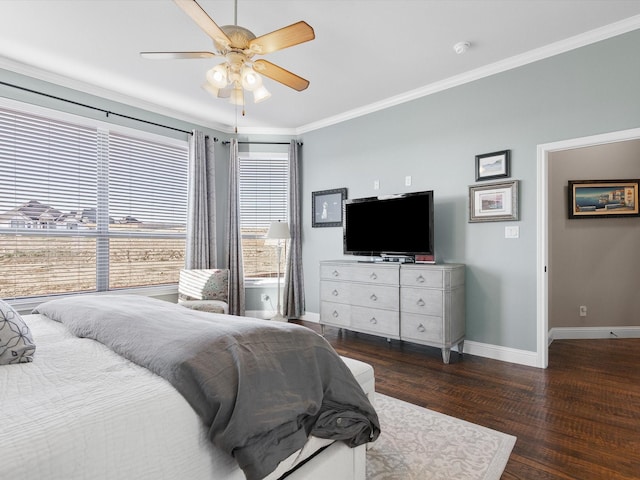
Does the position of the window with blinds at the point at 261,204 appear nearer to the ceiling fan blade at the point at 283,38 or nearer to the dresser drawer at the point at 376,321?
the dresser drawer at the point at 376,321

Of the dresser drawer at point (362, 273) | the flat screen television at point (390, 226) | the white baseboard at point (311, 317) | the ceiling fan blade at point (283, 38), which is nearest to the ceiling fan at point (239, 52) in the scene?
the ceiling fan blade at point (283, 38)

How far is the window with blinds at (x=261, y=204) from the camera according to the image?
5.17m

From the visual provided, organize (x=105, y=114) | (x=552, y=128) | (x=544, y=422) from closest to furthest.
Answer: (x=544, y=422)
(x=552, y=128)
(x=105, y=114)

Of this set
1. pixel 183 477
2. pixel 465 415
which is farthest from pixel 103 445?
pixel 465 415

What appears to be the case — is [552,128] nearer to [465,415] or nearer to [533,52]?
[533,52]

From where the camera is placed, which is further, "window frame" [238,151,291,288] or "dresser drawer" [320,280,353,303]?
"window frame" [238,151,291,288]

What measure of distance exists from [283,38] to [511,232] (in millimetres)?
2622

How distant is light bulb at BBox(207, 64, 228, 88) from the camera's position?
2314mm

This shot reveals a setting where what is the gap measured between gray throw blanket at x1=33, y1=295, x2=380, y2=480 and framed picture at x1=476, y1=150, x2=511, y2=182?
2.77m

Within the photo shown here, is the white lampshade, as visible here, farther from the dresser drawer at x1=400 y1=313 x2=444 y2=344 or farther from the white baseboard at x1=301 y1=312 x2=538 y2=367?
the white baseboard at x1=301 y1=312 x2=538 y2=367

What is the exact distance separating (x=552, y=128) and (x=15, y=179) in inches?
194

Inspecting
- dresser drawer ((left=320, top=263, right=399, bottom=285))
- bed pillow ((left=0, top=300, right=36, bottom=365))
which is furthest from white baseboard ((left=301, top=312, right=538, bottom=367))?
bed pillow ((left=0, top=300, right=36, bottom=365))

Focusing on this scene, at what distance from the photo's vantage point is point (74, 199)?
3656 millimetres

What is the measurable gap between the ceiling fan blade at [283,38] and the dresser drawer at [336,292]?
2566 millimetres
